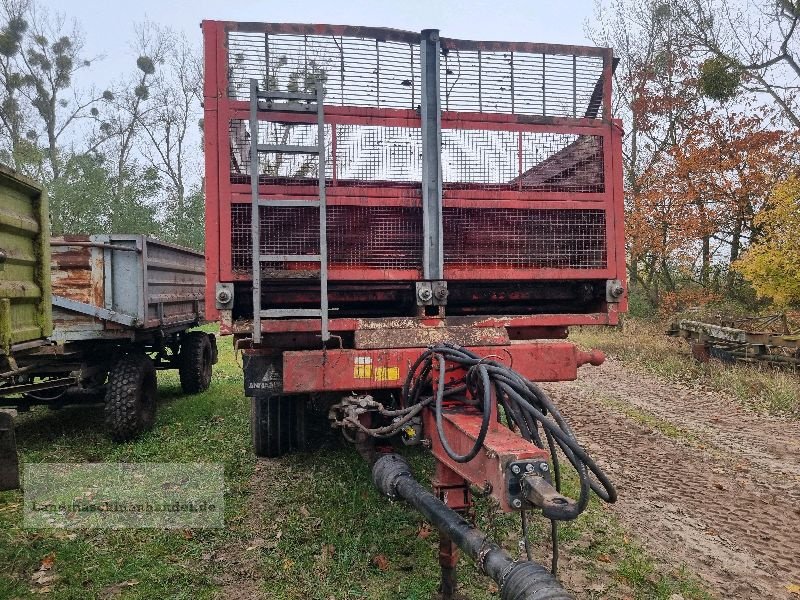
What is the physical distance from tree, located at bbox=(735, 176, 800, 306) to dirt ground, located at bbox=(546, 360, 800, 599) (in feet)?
8.17

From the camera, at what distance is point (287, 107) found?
11.3 ft

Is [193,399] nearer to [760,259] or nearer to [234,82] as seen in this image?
[234,82]

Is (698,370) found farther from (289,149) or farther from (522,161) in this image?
(289,149)

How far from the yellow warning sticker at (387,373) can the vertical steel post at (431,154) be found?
25.4 inches

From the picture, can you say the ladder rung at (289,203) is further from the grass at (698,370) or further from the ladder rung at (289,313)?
the grass at (698,370)

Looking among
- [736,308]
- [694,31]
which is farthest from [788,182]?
[694,31]

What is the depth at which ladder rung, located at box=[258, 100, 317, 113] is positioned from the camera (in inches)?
135

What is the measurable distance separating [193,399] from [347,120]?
16.2ft

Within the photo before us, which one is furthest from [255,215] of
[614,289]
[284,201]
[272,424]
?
[614,289]

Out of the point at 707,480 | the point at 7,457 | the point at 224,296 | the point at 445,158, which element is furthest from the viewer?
the point at 707,480

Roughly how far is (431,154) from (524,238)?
2.71 feet

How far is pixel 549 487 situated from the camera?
1979mm

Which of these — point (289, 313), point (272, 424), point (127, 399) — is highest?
point (289, 313)

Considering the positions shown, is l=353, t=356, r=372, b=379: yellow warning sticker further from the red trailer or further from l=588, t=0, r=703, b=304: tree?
l=588, t=0, r=703, b=304: tree
